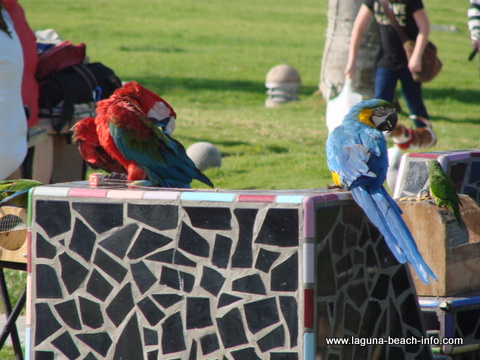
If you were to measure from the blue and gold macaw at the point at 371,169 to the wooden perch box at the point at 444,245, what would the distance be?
58 cm

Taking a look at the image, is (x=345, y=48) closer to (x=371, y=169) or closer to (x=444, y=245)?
(x=444, y=245)

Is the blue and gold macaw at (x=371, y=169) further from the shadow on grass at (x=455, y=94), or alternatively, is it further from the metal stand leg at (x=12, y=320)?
the shadow on grass at (x=455, y=94)

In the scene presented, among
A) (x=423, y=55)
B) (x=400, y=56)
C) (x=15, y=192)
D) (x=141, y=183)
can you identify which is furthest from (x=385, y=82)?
(x=15, y=192)

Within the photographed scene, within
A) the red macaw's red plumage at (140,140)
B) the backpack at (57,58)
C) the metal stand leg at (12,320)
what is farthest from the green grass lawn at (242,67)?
the metal stand leg at (12,320)

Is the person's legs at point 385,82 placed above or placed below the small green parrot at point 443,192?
below

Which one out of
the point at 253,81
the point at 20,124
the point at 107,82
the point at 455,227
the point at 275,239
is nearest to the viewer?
the point at 275,239

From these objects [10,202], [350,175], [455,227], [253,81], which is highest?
[350,175]

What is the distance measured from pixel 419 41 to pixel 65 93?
305 cm

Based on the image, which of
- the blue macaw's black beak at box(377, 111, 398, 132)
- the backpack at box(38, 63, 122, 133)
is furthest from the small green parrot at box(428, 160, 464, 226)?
the backpack at box(38, 63, 122, 133)

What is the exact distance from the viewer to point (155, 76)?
15852mm

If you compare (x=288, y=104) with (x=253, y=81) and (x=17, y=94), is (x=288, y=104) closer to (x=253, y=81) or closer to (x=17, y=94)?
(x=253, y=81)

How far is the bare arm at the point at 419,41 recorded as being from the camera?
22.6 feet

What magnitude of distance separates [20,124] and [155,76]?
10.4 m

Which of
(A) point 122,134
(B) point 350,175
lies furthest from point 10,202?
(B) point 350,175
